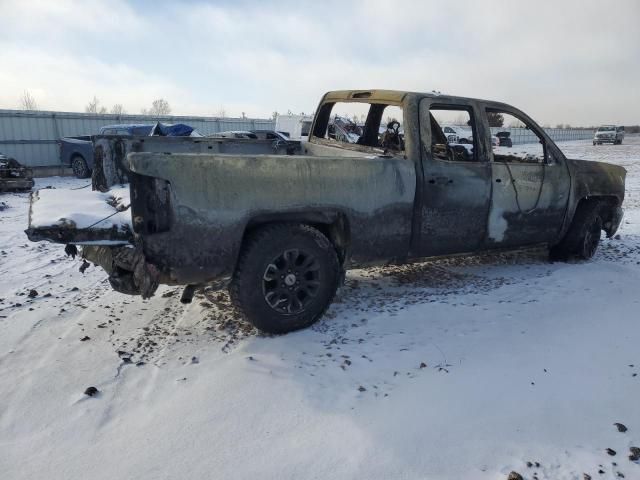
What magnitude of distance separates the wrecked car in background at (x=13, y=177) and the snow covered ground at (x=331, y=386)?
8.09m

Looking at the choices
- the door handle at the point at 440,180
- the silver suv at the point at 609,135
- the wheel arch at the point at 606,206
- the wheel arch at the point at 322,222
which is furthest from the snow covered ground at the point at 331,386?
the silver suv at the point at 609,135

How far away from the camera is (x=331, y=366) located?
3201 millimetres

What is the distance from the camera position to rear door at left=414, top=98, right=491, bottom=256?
13.8ft

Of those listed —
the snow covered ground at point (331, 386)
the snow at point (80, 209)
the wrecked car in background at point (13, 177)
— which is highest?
the snow at point (80, 209)

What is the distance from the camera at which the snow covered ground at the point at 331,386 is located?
2.33 meters

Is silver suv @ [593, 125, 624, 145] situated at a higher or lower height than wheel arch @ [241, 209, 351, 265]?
higher

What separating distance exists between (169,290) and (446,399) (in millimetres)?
2783

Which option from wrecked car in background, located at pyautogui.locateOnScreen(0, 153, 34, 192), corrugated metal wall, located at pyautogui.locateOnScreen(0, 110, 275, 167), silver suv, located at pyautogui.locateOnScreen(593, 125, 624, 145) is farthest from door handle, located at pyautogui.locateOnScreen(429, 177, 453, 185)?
silver suv, located at pyautogui.locateOnScreen(593, 125, 624, 145)

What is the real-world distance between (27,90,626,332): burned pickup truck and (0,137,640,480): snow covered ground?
460 mm

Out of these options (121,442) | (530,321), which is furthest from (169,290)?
(530,321)

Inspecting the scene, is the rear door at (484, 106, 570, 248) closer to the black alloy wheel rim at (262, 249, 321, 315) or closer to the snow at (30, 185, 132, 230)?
the black alloy wheel rim at (262, 249, 321, 315)

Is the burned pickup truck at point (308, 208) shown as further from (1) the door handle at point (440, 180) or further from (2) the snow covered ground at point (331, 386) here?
(2) the snow covered ground at point (331, 386)

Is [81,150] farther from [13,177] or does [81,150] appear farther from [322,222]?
[322,222]

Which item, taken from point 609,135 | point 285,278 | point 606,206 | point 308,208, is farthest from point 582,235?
point 609,135
